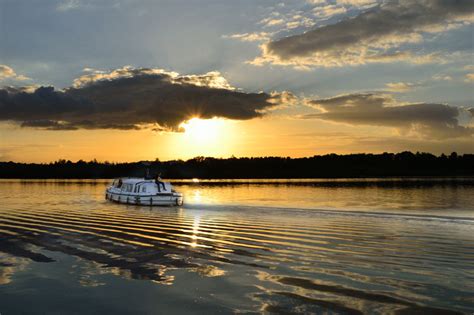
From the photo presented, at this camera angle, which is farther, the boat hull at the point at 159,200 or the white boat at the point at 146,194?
the white boat at the point at 146,194

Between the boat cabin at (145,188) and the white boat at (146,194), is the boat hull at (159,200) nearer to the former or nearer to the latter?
the white boat at (146,194)

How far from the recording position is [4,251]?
71.2 ft

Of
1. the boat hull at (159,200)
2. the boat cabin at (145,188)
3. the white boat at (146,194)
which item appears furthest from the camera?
the boat cabin at (145,188)

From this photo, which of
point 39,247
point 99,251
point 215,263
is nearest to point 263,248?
point 215,263

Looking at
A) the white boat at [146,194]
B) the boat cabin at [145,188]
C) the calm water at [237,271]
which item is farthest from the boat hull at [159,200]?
the calm water at [237,271]

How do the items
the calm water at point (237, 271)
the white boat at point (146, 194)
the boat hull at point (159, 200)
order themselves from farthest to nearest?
the white boat at point (146, 194), the boat hull at point (159, 200), the calm water at point (237, 271)

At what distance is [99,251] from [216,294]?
32.1ft

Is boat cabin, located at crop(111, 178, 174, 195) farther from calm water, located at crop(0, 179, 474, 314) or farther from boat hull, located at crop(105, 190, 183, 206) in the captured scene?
calm water, located at crop(0, 179, 474, 314)

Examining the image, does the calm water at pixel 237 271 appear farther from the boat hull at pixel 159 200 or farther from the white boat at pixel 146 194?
the white boat at pixel 146 194

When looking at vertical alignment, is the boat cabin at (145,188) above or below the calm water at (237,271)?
above

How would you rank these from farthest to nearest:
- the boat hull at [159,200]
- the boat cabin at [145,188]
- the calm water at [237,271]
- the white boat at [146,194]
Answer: the boat cabin at [145,188] → the white boat at [146,194] → the boat hull at [159,200] → the calm water at [237,271]

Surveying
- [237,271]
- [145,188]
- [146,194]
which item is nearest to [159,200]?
[146,194]

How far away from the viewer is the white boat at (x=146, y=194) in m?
58.5

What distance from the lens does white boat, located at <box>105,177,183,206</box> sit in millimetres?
58500
